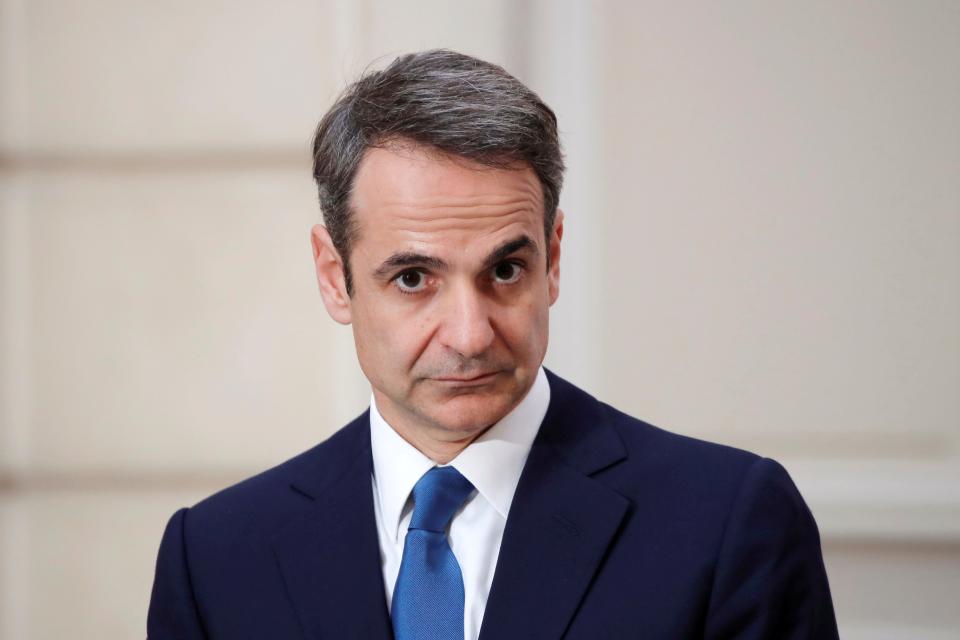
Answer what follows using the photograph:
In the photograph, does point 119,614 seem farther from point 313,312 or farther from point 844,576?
point 844,576

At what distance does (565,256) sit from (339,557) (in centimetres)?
132

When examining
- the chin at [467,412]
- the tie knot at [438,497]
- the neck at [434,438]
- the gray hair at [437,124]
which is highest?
the gray hair at [437,124]

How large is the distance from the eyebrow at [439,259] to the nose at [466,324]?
0.13ft

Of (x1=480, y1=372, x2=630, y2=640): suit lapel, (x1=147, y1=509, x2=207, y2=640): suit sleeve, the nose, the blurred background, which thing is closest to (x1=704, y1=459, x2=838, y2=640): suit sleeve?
(x1=480, y1=372, x2=630, y2=640): suit lapel

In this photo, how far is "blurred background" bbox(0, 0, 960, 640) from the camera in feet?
9.39

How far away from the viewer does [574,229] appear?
2975 millimetres

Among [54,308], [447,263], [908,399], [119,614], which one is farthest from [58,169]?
[908,399]

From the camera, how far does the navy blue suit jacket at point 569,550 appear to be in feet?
5.46

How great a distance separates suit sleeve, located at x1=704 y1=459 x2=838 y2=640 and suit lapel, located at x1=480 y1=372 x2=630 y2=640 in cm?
16

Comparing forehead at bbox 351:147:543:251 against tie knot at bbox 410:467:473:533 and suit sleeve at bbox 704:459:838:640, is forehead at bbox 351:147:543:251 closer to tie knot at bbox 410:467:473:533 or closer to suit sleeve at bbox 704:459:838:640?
tie knot at bbox 410:467:473:533

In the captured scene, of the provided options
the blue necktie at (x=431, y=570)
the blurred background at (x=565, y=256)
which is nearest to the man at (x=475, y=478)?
the blue necktie at (x=431, y=570)

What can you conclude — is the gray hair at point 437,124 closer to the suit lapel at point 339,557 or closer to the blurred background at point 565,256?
the suit lapel at point 339,557

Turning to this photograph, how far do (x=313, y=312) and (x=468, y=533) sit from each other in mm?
1277

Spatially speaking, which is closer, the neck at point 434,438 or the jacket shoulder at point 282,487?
the neck at point 434,438
